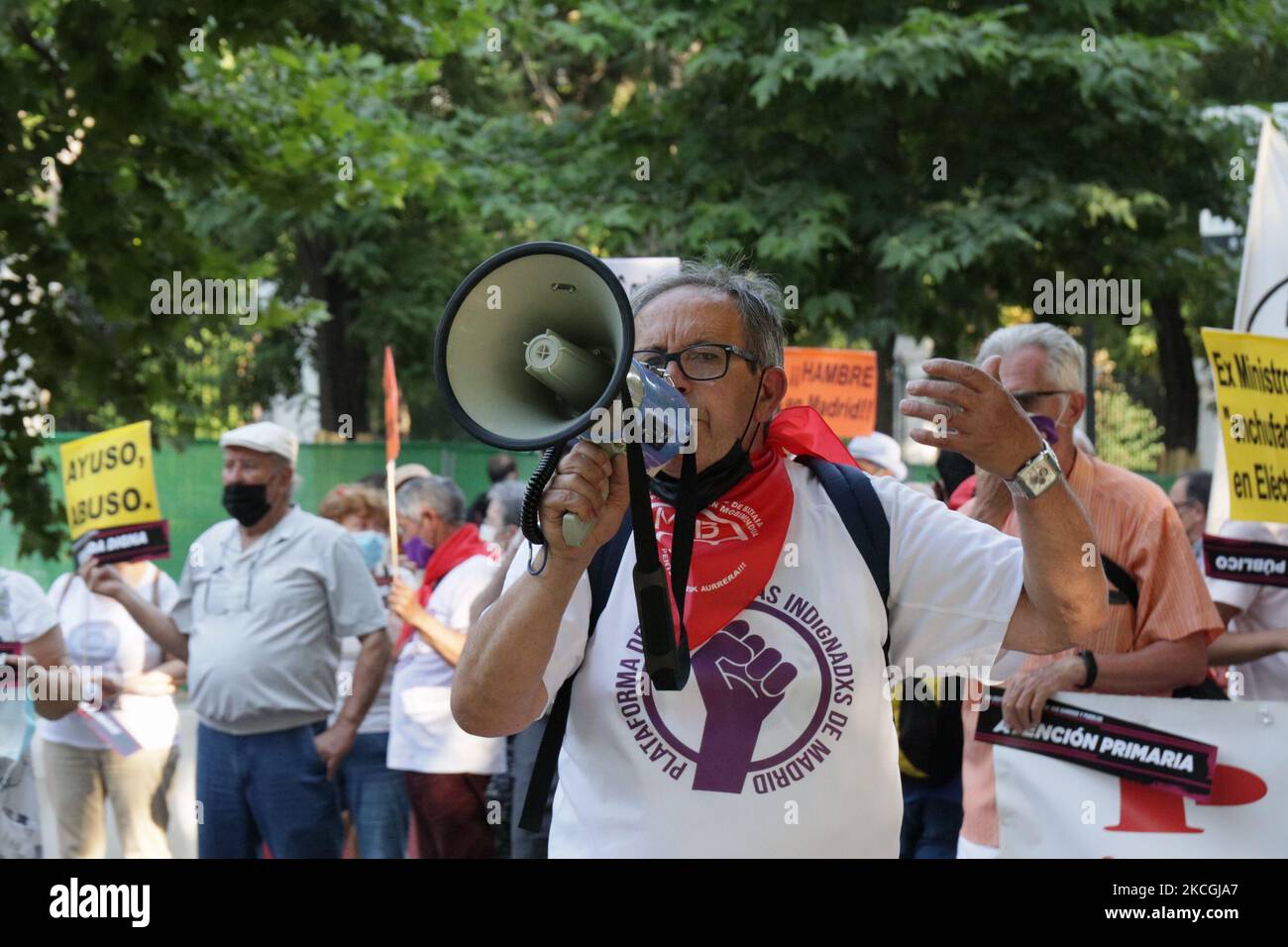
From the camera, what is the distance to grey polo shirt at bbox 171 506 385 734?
19.6 feet

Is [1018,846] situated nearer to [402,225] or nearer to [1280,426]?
[1280,426]

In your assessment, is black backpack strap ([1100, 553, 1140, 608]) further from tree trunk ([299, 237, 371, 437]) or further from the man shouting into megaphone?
tree trunk ([299, 237, 371, 437])

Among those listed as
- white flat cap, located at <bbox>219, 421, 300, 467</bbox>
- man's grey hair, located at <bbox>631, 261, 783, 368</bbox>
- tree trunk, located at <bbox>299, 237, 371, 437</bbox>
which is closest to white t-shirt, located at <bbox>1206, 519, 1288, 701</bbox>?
man's grey hair, located at <bbox>631, 261, 783, 368</bbox>

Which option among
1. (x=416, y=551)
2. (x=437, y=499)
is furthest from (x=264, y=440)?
(x=416, y=551)

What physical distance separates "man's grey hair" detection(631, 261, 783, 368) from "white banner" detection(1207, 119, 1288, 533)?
3.84m

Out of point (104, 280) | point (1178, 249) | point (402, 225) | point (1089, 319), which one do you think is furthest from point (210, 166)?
point (402, 225)

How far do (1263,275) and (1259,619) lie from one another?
1.82 meters

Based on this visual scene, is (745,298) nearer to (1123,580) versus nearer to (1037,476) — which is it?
(1037,476)

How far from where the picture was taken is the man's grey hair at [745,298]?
8.94ft

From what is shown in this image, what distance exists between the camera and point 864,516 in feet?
8.77

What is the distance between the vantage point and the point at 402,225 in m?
19.9

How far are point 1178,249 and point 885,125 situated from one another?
317cm

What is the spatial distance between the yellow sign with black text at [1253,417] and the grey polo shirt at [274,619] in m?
3.23
